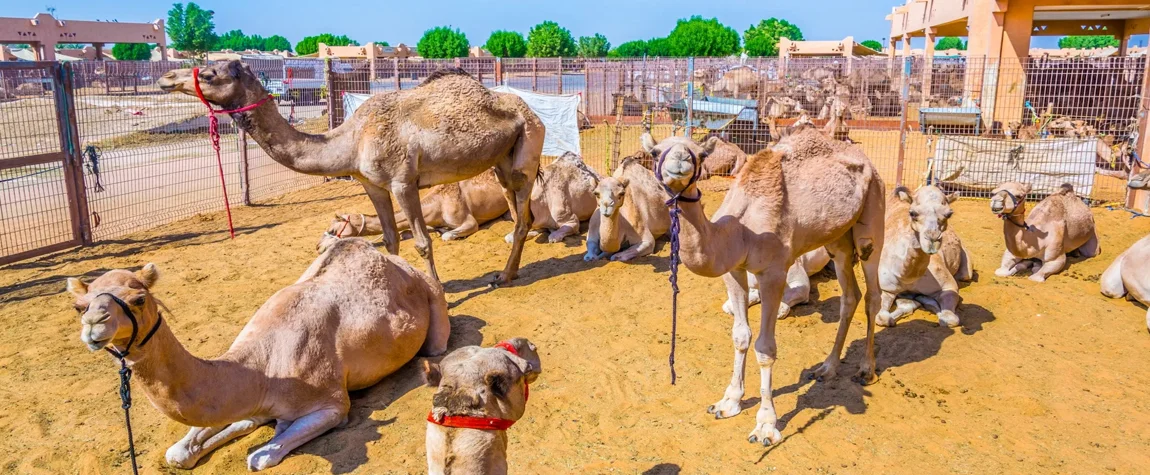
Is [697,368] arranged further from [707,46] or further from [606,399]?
[707,46]

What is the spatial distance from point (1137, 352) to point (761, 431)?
153 inches

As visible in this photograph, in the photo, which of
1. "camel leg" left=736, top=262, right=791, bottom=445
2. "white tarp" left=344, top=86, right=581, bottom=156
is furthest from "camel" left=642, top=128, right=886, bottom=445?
"white tarp" left=344, top=86, right=581, bottom=156

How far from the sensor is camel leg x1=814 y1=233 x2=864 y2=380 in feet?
20.2

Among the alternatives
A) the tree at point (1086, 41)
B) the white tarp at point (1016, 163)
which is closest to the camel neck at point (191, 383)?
the white tarp at point (1016, 163)

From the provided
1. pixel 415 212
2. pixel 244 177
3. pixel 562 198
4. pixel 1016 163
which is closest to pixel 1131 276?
pixel 1016 163

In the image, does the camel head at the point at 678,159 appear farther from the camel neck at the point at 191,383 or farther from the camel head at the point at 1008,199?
the camel head at the point at 1008,199

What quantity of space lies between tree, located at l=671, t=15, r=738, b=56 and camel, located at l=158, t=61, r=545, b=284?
75.6 metres

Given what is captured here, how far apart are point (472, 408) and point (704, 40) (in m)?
83.8

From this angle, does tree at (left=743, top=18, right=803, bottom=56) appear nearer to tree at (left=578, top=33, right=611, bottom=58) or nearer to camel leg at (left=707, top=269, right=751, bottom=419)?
tree at (left=578, top=33, right=611, bottom=58)

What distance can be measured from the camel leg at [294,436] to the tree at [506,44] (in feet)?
284

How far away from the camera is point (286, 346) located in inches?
209

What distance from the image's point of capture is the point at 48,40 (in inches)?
1742

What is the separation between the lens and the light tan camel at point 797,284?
7750 mm

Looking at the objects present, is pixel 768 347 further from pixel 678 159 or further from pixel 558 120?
pixel 558 120
